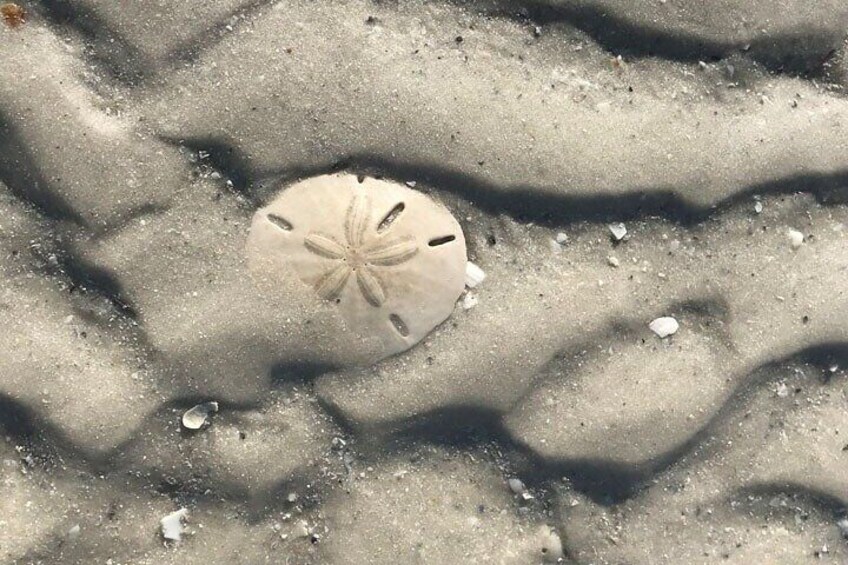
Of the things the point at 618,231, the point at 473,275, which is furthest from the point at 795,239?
the point at 473,275

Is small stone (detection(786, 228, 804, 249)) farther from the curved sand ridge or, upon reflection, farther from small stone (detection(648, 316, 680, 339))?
small stone (detection(648, 316, 680, 339))

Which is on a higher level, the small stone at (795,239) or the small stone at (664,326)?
the small stone at (795,239)

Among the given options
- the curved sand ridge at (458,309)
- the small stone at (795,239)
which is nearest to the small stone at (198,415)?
the curved sand ridge at (458,309)

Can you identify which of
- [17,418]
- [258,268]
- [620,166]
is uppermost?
[620,166]

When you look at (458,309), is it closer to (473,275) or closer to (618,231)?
(473,275)

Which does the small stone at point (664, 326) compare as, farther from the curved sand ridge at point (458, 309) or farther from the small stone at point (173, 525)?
the small stone at point (173, 525)

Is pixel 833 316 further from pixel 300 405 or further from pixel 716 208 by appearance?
pixel 300 405

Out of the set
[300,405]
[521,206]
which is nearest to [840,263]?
[521,206]
